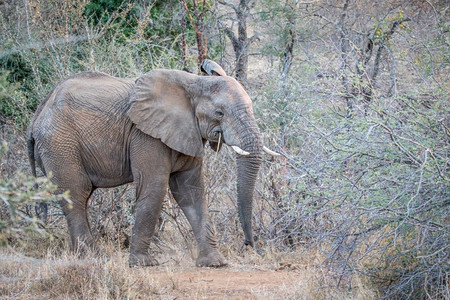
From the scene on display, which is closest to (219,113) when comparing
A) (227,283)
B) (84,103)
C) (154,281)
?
(84,103)

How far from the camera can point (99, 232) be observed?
918cm

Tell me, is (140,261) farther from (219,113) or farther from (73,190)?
A: (219,113)

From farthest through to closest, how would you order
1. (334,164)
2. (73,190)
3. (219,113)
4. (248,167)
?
(73,190) → (219,113) → (248,167) → (334,164)

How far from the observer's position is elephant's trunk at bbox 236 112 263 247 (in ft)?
24.3

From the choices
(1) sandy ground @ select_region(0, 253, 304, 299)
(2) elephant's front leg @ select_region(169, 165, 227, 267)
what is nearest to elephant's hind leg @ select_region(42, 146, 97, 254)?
(1) sandy ground @ select_region(0, 253, 304, 299)

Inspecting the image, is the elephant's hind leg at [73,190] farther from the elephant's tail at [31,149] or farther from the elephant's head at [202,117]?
the elephant's head at [202,117]

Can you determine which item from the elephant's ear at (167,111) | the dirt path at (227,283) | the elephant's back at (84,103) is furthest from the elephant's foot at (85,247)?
the elephant's ear at (167,111)

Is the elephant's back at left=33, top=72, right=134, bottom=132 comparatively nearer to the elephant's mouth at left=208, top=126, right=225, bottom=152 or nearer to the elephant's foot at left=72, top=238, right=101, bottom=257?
the elephant's mouth at left=208, top=126, right=225, bottom=152

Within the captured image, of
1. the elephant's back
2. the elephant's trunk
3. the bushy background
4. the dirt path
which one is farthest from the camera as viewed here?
the elephant's back

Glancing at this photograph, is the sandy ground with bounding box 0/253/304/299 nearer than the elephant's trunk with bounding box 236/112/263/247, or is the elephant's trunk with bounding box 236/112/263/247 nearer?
the sandy ground with bounding box 0/253/304/299

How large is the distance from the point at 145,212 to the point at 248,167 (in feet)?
4.20

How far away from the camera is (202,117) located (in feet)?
25.9

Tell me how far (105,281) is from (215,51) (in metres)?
10.1

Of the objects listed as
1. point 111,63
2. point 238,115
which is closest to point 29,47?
point 111,63
